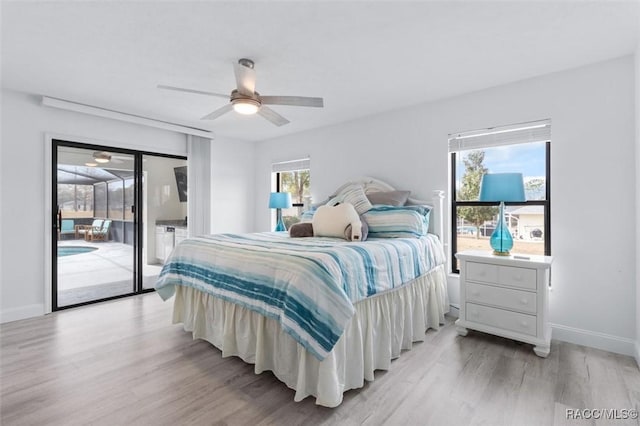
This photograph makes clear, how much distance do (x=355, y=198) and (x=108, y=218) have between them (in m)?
3.28

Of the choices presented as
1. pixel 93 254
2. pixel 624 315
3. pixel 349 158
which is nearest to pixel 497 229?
pixel 624 315

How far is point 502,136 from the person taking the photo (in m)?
3.04

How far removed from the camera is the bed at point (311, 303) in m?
1.72

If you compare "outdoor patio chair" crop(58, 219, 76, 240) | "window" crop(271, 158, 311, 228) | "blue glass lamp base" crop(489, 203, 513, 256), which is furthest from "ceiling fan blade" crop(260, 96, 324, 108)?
"outdoor patio chair" crop(58, 219, 76, 240)

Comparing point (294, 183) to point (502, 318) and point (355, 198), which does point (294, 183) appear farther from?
point (502, 318)

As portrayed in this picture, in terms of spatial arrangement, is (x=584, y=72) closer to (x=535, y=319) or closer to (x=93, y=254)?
(x=535, y=319)

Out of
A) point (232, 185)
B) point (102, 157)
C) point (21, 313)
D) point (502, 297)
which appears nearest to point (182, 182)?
point (232, 185)

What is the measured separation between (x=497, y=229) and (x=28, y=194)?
15.9 ft

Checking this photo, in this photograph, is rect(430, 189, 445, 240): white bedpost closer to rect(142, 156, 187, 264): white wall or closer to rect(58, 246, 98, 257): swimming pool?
rect(142, 156, 187, 264): white wall

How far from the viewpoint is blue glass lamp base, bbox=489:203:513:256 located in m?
2.70

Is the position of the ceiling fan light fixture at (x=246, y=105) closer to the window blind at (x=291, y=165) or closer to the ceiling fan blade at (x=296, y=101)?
the ceiling fan blade at (x=296, y=101)

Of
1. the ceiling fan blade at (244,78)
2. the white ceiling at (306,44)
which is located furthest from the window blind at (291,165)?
the ceiling fan blade at (244,78)

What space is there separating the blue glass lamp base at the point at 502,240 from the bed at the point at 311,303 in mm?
560

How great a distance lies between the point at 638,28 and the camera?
6.89ft
